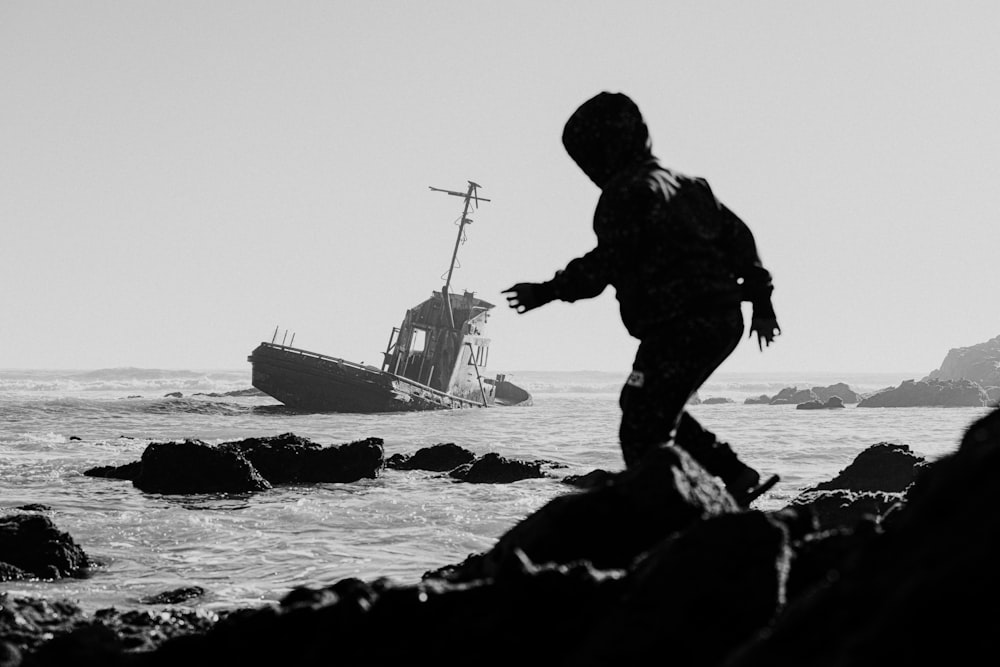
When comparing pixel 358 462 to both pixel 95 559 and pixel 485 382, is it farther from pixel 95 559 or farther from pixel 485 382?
pixel 485 382

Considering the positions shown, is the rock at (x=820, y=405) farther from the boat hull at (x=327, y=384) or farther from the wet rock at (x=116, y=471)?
the wet rock at (x=116, y=471)

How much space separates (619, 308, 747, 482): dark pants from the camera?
3.91 meters

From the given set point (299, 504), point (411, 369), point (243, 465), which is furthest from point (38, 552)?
point (411, 369)

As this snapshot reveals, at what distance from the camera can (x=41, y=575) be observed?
668 cm

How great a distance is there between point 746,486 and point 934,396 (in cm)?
4265

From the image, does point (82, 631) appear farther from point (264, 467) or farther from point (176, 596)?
point (264, 467)

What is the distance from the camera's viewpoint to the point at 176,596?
238 inches

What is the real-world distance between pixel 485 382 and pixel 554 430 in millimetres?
18545

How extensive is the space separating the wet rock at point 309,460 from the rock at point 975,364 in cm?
5357

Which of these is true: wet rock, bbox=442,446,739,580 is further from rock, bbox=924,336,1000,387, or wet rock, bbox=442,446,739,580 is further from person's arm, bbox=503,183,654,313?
rock, bbox=924,336,1000,387

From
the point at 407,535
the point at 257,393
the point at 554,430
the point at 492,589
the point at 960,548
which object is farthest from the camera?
the point at 257,393

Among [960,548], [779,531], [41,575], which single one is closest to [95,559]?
[41,575]

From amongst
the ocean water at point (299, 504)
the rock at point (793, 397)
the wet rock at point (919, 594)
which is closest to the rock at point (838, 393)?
the rock at point (793, 397)

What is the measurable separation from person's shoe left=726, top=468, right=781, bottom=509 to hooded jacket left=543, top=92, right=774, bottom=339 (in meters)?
0.63
